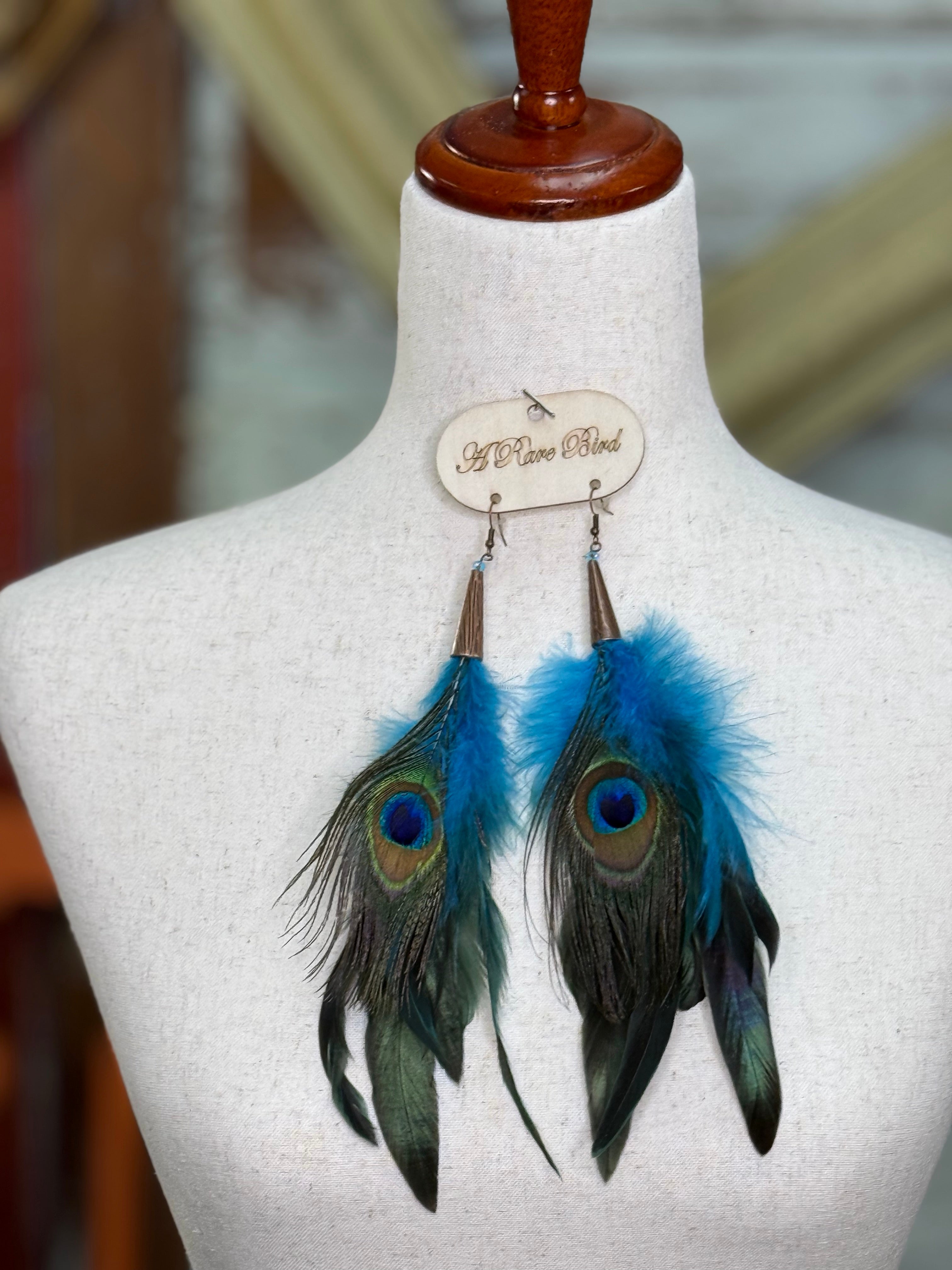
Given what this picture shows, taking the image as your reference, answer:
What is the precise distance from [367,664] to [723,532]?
0.26 meters

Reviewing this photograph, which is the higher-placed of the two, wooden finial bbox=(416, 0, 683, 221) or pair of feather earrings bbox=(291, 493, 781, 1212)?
wooden finial bbox=(416, 0, 683, 221)

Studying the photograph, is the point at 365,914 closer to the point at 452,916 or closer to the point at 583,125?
the point at 452,916

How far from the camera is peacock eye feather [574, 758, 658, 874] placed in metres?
0.88

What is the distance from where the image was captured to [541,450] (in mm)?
899

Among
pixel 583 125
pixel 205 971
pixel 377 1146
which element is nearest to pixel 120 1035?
pixel 205 971

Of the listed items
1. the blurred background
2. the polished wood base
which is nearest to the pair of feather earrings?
the polished wood base

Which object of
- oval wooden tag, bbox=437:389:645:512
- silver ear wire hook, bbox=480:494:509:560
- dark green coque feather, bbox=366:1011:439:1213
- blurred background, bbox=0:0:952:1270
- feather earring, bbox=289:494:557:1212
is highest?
blurred background, bbox=0:0:952:1270

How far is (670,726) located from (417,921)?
0.21m

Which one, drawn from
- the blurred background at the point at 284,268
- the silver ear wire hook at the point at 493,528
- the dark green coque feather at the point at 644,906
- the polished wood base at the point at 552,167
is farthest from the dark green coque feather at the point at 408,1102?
the blurred background at the point at 284,268

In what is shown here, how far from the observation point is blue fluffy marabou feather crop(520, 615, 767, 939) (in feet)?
2.89

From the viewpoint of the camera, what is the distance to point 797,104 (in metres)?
2.07

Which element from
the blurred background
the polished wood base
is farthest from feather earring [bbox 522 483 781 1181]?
the blurred background

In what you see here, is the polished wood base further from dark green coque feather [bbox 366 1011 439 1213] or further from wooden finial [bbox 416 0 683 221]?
dark green coque feather [bbox 366 1011 439 1213]

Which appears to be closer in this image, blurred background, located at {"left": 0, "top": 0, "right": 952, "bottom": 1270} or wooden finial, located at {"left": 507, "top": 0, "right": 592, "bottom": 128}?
wooden finial, located at {"left": 507, "top": 0, "right": 592, "bottom": 128}
